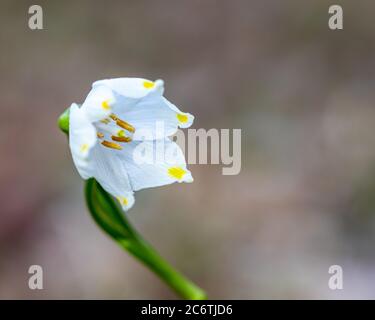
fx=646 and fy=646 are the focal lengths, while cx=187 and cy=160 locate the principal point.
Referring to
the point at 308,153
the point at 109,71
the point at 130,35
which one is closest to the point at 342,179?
the point at 308,153

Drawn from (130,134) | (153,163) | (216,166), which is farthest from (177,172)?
(216,166)

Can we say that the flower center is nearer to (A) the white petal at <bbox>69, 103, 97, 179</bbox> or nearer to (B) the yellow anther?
(B) the yellow anther

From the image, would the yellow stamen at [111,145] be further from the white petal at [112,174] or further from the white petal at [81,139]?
the white petal at [81,139]

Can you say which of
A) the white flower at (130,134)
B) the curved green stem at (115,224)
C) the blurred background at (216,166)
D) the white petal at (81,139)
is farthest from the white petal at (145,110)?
the blurred background at (216,166)

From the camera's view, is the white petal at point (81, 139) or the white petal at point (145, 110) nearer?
the white petal at point (81, 139)

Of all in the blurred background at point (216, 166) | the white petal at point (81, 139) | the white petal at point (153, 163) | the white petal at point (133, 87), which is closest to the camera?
the white petal at point (81, 139)

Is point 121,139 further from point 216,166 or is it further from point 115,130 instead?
point 216,166
